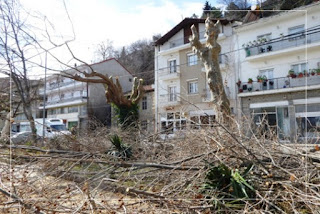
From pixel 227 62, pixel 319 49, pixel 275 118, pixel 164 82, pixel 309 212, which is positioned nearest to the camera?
pixel 309 212

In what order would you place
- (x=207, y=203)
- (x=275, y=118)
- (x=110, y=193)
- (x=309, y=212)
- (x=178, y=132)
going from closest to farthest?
(x=309, y=212) → (x=207, y=203) → (x=110, y=193) → (x=178, y=132) → (x=275, y=118)

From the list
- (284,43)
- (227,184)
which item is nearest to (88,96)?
(284,43)

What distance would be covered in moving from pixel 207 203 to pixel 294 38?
16.5 metres

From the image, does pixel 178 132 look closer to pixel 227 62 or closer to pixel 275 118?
pixel 275 118

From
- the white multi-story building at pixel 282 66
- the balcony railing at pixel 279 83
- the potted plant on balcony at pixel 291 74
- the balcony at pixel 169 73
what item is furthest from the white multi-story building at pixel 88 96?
the potted plant on balcony at pixel 291 74

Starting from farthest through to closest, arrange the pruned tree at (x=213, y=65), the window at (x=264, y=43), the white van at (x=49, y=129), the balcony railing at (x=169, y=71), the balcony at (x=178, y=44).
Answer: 1. the balcony railing at (x=169, y=71)
2. the balcony at (x=178, y=44)
3. the window at (x=264, y=43)
4. the pruned tree at (x=213, y=65)
5. the white van at (x=49, y=129)

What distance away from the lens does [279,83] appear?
16.5m

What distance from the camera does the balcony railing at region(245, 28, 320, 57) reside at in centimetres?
1542

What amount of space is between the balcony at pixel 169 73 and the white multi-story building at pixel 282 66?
5.78m

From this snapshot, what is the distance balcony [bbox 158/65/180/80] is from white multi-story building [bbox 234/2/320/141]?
578 cm

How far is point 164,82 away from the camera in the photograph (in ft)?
77.6

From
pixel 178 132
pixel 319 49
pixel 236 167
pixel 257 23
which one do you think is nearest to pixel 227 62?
pixel 257 23

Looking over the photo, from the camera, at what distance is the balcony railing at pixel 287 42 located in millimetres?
15422

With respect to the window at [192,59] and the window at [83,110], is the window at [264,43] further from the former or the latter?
the window at [83,110]
